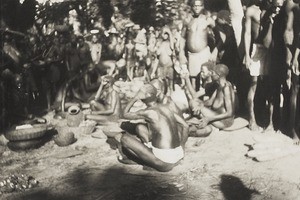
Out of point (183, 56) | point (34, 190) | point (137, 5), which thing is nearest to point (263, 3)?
point (183, 56)

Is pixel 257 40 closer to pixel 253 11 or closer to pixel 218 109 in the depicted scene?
pixel 253 11

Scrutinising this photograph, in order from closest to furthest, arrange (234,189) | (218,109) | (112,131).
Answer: (234,189)
(112,131)
(218,109)

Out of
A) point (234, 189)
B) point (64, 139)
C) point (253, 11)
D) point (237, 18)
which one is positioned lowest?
point (234, 189)

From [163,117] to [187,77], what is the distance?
11.7 ft

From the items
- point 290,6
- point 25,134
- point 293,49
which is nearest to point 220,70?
point 293,49

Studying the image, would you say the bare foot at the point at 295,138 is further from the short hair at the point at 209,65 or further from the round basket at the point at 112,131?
the round basket at the point at 112,131

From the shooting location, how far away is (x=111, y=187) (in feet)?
19.3

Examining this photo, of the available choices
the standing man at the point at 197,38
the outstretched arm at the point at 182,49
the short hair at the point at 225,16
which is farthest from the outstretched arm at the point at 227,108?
the short hair at the point at 225,16

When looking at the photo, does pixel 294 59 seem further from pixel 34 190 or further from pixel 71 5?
pixel 71 5

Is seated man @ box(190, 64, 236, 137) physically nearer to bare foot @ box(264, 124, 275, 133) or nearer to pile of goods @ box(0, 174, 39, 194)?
bare foot @ box(264, 124, 275, 133)

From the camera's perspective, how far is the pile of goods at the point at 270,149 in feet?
21.5

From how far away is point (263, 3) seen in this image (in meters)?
7.90

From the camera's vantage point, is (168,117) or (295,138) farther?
(295,138)

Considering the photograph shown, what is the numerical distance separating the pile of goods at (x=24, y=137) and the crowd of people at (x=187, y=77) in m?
1.52
